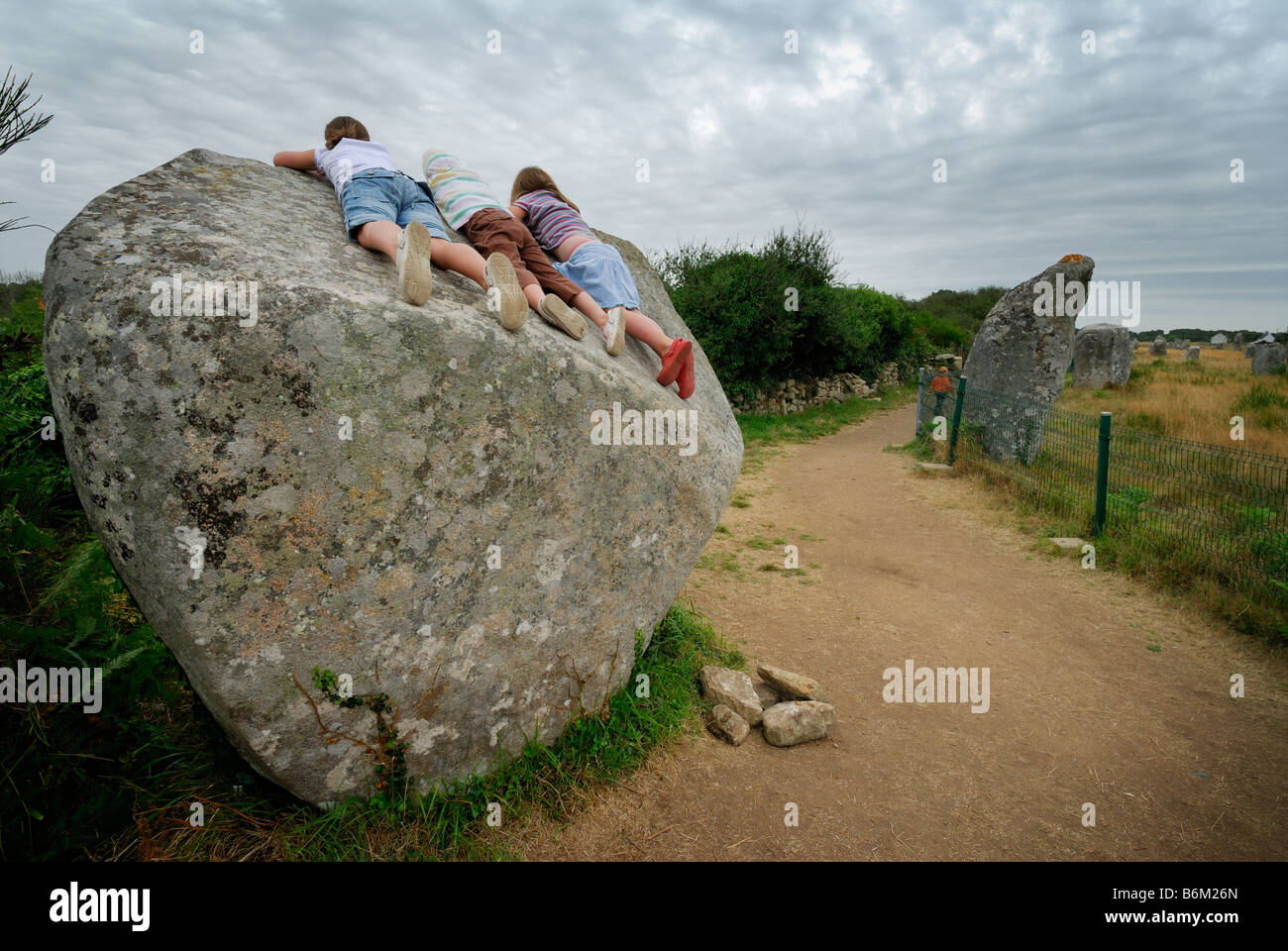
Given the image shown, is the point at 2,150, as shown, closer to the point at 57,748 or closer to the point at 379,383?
the point at 379,383

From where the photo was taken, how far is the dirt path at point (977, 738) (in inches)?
119

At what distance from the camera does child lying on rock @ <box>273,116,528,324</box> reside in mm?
2793

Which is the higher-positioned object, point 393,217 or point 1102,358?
point 1102,358

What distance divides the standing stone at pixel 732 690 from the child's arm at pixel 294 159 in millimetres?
3638

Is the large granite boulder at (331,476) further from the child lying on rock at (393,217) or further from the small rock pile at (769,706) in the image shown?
the small rock pile at (769,706)

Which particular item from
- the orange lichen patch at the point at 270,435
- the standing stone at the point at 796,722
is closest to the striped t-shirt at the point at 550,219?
the orange lichen patch at the point at 270,435

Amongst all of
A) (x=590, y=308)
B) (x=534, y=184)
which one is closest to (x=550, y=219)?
(x=534, y=184)

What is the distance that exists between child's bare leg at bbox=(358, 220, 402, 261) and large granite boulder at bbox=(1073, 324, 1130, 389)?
20032 mm

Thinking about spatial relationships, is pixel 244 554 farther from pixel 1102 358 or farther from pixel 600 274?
pixel 1102 358

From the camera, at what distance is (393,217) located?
133 inches

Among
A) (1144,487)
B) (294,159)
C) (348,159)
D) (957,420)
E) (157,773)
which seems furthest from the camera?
(957,420)

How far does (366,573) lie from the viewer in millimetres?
2482

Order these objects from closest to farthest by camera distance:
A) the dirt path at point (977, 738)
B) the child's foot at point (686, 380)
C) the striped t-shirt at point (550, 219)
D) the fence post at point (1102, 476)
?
the dirt path at point (977, 738) < the child's foot at point (686, 380) < the striped t-shirt at point (550, 219) < the fence post at point (1102, 476)

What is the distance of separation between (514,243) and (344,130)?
1.28 metres
